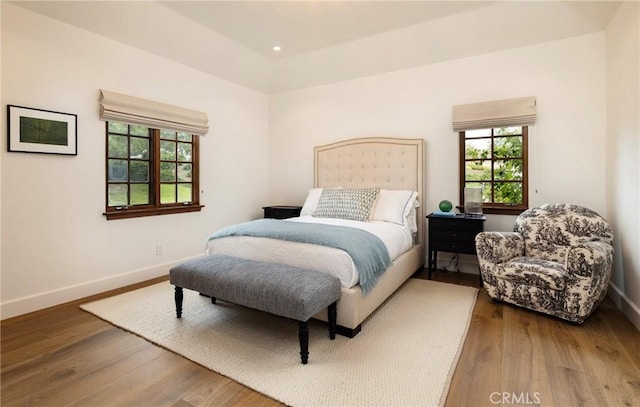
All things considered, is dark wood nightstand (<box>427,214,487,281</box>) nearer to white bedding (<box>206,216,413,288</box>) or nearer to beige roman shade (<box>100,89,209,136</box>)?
white bedding (<box>206,216,413,288</box>)

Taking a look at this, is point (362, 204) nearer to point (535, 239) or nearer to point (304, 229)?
point (304, 229)

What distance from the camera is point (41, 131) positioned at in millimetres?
2828

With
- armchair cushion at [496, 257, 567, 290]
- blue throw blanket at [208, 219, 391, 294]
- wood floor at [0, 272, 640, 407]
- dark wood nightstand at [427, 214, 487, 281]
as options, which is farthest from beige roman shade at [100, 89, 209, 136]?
armchair cushion at [496, 257, 567, 290]

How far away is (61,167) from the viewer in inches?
117

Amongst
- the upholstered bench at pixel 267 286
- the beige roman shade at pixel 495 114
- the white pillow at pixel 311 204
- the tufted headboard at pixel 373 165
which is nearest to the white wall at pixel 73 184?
the upholstered bench at pixel 267 286

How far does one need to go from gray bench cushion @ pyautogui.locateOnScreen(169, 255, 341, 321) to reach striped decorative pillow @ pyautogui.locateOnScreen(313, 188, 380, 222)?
141cm

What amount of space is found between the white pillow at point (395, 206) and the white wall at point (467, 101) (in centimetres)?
49

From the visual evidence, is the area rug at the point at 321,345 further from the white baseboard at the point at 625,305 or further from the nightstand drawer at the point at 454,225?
the white baseboard at the point at 625,305

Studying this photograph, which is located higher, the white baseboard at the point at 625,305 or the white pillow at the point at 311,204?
the white pillow at the point at 311,204

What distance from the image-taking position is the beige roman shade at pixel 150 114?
10.6 feet

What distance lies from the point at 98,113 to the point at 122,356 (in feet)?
7.86

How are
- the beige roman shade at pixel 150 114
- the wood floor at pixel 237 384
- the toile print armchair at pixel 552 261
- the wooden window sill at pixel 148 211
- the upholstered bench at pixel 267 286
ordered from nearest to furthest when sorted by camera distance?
the wood floor at pixel 237 384
the upholstered bench at pixel 267 286
the toile print armchair at pixel 552 261
the beige roman shade at pixel 150 114
the wooden window sill at pixel 148 211

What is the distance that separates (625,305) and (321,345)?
2566 mm

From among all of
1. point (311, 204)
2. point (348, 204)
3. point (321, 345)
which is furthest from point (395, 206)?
point (321, 345)
